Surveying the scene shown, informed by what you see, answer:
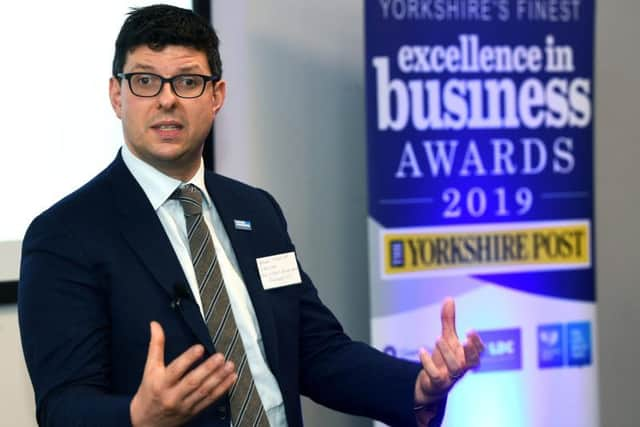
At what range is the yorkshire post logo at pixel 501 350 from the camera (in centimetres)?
327

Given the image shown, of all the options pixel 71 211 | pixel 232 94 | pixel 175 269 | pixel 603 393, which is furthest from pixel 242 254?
pixel 603 393

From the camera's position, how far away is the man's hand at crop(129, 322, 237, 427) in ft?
4.52

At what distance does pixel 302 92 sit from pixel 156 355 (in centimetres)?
227

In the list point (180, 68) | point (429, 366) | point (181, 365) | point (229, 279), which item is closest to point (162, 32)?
point (180, 68)

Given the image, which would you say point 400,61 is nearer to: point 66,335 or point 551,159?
point 551,159

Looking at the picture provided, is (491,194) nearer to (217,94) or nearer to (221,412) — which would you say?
(217,94)

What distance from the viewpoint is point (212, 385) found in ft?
4.54

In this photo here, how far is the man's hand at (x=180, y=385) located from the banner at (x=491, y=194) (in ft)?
5.80

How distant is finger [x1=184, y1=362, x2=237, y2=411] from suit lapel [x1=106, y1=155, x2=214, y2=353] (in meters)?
0.29

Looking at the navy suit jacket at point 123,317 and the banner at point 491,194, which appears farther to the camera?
the banner at point 491,194

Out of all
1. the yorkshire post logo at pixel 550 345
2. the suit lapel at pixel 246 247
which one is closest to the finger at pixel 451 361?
the suit lapel at pixel 246 247

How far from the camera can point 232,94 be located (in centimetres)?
342

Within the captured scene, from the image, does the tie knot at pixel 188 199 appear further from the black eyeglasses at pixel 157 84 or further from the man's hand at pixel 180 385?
the man's hand at pixel 180 385

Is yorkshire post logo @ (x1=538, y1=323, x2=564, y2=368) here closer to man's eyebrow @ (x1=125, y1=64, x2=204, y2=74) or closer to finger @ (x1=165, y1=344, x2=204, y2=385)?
man's eyebrow @ (x1=125, y1=64, x2=204, y2=74)
